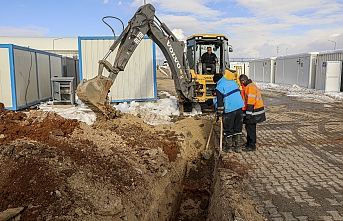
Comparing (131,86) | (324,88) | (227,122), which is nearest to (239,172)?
(227,122)

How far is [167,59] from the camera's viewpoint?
10.5 meters

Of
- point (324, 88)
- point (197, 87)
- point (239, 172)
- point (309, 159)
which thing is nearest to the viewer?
point (239, 172)

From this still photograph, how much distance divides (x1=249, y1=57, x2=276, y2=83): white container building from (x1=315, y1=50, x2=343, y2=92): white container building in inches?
413

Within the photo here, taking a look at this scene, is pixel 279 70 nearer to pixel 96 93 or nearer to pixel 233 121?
pixel 233 121

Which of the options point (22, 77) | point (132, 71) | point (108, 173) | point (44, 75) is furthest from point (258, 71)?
point (108, 173)

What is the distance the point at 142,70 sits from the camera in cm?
1476

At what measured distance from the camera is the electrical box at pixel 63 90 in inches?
541

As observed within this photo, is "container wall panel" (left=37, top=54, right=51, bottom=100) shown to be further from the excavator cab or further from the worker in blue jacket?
the worker in blue jacket

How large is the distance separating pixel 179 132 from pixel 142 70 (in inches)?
268

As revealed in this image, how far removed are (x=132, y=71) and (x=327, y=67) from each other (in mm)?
14351

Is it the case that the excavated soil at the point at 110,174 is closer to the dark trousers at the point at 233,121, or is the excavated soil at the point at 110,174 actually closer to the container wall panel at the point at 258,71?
the dark trousers at the point at 233,121

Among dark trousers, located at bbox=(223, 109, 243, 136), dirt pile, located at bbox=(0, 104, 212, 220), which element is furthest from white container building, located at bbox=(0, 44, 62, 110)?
dark trousers, located at bbox=(223, 109, 243, 136)

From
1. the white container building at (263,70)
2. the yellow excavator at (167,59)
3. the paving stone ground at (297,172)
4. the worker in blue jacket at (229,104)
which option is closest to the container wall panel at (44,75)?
the yellow excavator at (167,59)

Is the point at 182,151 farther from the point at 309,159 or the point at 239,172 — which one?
the point at 309,159
